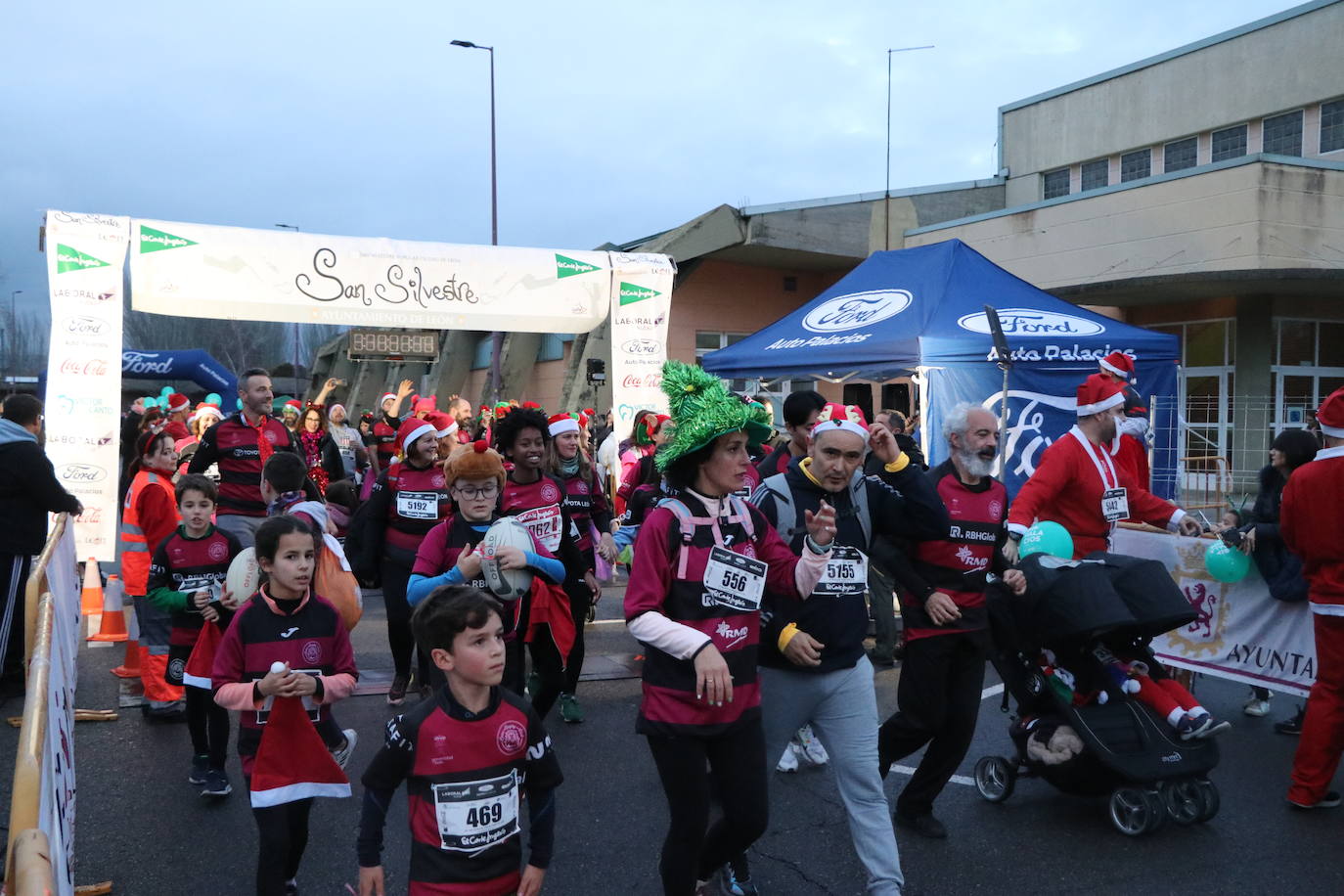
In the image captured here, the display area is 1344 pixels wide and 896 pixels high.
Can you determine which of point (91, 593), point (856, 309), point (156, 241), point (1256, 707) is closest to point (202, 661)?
point (91, 593)

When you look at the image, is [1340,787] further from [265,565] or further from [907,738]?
[265,565]

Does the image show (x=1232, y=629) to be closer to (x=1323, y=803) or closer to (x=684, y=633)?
(x=1323, y=803)

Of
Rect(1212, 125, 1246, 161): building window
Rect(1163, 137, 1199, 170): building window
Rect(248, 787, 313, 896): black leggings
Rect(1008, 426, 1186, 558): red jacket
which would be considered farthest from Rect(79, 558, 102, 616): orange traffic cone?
Rect(1163, 137, 1199, 170): building window

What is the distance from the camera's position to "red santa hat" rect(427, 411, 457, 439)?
22.1ft

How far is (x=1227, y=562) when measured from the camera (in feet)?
19.7

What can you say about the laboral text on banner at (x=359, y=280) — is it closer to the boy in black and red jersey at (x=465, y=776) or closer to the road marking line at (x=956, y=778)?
the road marking line at (x=956, y=778)

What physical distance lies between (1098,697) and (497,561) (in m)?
2.75

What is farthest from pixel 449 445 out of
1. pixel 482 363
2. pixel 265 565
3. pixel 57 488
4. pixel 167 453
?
pixel 482 363

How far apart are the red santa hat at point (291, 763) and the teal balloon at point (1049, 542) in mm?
3134

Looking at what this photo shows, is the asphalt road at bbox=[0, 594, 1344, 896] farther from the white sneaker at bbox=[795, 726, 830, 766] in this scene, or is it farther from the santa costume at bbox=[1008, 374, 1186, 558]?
the santa costume at bbox=[1008, 374, 1186, 558]

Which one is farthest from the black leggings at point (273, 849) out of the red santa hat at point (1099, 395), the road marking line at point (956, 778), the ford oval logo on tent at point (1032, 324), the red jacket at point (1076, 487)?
the ford oval logo on tent at point (1032, 324)

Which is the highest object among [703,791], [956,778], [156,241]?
[156,241]

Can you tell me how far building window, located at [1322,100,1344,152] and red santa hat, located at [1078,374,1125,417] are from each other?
63.2ft

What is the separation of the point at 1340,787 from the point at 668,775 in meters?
3.90
